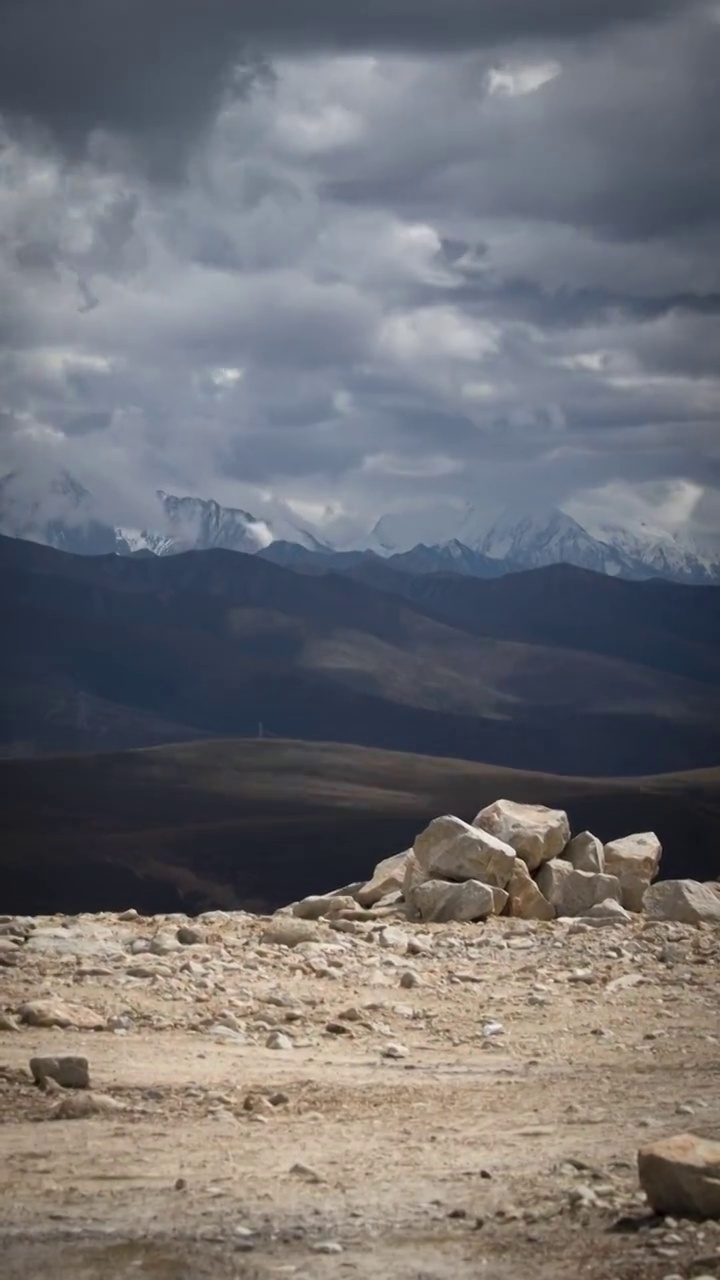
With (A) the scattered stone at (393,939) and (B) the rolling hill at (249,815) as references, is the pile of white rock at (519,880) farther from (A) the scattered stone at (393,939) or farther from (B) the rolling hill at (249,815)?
(B) the rolling hill at (249,815)

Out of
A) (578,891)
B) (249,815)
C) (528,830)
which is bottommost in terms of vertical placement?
(249,815)

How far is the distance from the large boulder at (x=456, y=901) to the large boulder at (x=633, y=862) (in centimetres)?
259

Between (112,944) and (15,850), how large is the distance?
9662 cm

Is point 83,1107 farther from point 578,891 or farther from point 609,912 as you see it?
point 578,891

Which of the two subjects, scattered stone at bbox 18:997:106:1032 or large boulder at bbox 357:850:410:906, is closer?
scattered stone at bbox 18:997:106:1032

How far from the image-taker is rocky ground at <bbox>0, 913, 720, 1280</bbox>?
675 centimetres

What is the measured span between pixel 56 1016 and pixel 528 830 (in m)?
10.3

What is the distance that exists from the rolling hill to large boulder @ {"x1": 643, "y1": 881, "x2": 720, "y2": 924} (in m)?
76.2

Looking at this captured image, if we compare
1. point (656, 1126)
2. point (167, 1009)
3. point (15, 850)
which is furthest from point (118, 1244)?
point (15, 850)

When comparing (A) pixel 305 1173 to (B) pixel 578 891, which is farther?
(B) pixel 578 891

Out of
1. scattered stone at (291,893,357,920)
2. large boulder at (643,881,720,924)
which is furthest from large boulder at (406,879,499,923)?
large boulder at (643,881,720,924)

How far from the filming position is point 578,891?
1977 centimetres

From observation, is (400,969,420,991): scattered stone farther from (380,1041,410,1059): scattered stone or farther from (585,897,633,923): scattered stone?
(585,897,633,923): scattered stone

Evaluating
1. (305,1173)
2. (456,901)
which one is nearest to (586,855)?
(456,901)
